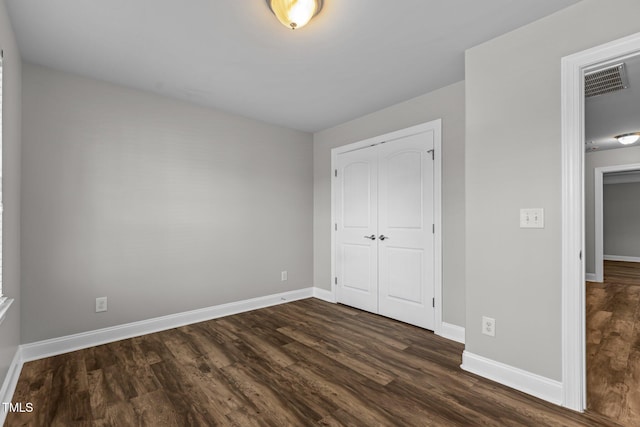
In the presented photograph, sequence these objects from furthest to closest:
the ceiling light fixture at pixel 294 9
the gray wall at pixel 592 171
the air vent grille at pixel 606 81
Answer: the gray wall at pixel 592 171 → the air vent grille at pixel 606 81 → the ceiling light fixture at pixel 294 9

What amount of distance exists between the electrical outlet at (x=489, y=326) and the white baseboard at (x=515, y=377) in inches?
7.5

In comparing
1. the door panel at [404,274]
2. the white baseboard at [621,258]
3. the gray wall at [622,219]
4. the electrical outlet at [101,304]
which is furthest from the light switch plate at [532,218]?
the white baseboard at [621,258]

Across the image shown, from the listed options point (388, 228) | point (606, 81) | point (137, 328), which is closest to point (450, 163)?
point (388, 228)

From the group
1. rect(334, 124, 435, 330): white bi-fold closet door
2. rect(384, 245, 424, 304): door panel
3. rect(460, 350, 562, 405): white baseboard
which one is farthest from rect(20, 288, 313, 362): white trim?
rect(460, 350, 562, 405): white baseboard

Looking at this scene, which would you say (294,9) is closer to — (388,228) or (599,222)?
(388,228)

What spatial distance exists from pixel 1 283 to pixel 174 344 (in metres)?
1.39

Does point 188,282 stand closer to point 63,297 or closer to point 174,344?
point 174,344

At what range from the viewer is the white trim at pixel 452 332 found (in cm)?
278

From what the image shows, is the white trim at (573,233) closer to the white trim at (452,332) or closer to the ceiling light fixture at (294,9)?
the white trim at (452,332)

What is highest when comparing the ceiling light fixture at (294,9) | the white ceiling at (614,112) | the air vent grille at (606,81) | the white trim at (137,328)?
the white ceiling at (614,112)

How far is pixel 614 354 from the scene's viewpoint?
99.0 inches

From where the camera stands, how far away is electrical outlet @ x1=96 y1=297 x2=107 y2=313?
2.73 m

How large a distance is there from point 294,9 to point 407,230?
7.77 ft

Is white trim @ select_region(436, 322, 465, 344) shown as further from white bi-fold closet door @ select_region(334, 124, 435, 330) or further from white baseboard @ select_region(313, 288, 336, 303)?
white baseboard @ select_region(313, 288, 336, 303)
